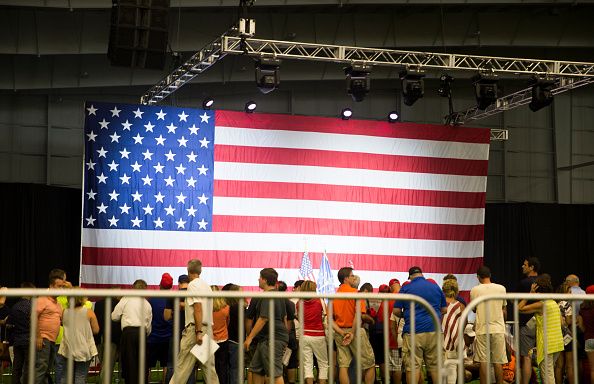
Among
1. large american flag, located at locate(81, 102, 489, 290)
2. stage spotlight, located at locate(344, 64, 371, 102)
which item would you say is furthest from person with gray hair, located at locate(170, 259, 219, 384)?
stage spotlight, located at locate(344, 64, 371, 102)

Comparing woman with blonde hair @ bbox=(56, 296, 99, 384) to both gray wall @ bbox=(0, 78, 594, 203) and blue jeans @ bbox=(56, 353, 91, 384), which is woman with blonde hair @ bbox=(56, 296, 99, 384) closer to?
blue jeans @ bbox=(56, 353, 91, 384)

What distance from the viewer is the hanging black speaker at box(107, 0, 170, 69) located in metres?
11.6

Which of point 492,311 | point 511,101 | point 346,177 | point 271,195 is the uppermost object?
point 511,101

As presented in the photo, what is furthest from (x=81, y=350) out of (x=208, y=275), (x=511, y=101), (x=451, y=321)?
(x=511, y=101)

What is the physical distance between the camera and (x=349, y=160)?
15.9m

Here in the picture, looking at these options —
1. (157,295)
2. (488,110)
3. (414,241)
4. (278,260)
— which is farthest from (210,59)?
(157,295)

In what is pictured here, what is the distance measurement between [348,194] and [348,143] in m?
0.92

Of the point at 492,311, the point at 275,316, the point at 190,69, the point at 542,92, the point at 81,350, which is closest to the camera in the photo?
the point at 81,350

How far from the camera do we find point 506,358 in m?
9.51

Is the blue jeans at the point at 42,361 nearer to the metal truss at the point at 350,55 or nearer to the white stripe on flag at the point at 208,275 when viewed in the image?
the white stripe on flag at the point at 208,275

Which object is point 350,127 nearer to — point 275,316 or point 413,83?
point 413,83

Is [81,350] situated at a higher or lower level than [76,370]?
higher

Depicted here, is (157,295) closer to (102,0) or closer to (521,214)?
(102,0)

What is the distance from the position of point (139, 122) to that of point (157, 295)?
10125 millimetres
